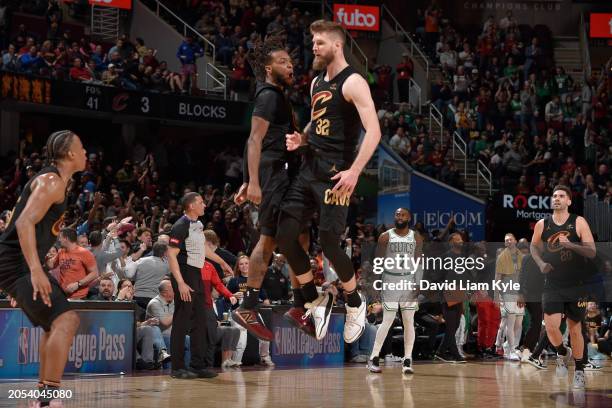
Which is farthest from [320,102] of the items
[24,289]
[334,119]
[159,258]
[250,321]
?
[159,258]

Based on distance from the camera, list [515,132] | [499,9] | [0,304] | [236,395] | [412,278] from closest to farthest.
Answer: [236,395]
[0,304]
[412,278]
[515,132]
[499,9]

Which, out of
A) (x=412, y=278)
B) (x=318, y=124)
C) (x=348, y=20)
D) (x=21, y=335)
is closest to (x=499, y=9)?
(x=348, y=20)

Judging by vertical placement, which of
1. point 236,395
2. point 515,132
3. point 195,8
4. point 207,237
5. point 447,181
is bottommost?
point 236,395

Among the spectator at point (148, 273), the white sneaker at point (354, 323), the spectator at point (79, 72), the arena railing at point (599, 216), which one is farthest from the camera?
the arena railing at point (599, 216)

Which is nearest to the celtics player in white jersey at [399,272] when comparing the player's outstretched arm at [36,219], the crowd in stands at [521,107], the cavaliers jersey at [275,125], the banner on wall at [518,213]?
the cavaliers jersey at [275,125]

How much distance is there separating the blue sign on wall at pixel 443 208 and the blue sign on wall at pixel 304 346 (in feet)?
22.9

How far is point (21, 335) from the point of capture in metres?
11.2

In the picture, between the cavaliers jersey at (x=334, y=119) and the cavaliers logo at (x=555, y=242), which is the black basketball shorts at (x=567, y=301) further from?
the cavaliers jersey at (x=334, y=119)

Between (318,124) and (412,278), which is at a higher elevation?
(318,124)

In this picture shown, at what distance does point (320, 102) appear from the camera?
701cm

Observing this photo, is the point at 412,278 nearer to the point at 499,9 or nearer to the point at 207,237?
the point at 207,237

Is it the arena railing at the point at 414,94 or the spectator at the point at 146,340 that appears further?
the arena railing at the point at 414,94

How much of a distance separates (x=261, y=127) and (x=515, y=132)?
2039 cm

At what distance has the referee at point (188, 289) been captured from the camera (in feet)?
37.0
